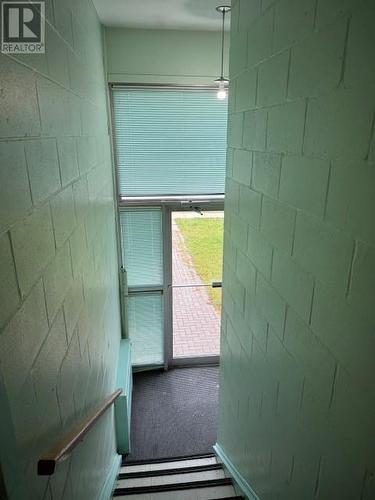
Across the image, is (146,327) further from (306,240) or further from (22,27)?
(22,27)

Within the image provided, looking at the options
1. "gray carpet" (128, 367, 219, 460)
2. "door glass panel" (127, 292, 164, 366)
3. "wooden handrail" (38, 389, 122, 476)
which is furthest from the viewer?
"door glass panel" (127, 292, 164, 366)

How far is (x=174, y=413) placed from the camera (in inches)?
154

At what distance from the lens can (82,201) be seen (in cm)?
184

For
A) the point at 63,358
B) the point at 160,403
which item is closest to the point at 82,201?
the point at 63,358

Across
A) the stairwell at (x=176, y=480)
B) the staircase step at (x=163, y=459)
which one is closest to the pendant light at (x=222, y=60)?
the stairwell at (x=176, y=480)

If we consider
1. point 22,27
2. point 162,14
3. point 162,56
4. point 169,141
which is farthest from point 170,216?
point 22,27

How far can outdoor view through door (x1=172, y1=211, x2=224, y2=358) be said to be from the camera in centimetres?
405

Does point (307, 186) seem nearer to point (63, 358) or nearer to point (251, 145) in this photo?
point (251, 145)

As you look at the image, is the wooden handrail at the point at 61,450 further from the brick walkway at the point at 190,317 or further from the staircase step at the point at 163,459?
the brick walkway at the point at 190,317

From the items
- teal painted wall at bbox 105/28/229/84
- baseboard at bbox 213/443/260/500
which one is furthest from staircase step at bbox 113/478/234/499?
teal painted wall at bbox 105/28/229/84

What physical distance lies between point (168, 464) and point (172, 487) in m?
0.67

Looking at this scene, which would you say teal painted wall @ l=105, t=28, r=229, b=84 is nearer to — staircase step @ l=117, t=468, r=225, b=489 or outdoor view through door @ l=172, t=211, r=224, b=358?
outdoor view through door @ l=172, t=211, r=224, b=358

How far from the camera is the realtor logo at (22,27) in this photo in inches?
36.8

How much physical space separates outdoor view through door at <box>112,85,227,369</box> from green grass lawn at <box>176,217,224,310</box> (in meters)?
0.01
